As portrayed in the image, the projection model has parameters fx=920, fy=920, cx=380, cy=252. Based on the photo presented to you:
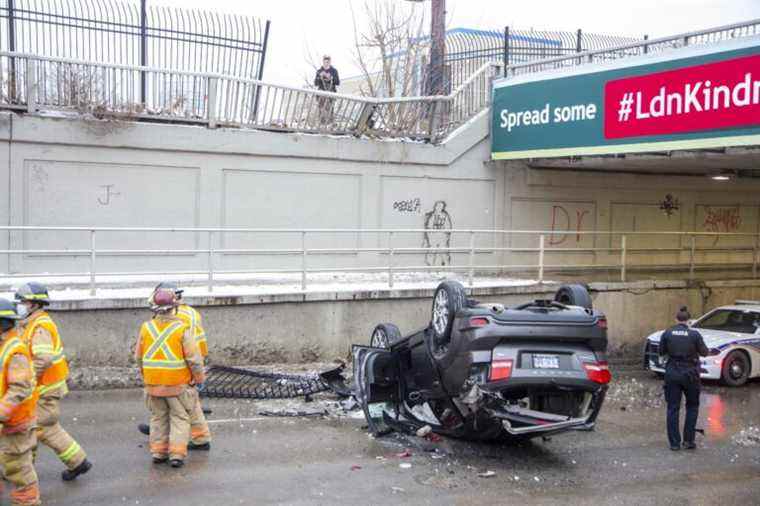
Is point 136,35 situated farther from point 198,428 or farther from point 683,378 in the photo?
point 683,378

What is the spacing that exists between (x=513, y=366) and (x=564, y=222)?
12369 mm

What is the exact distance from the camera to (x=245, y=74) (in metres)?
18.2

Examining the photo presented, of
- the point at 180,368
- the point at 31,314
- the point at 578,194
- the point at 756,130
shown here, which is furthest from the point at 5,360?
the point at 578,194

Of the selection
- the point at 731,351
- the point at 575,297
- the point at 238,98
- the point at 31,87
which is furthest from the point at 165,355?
the point at 731,351

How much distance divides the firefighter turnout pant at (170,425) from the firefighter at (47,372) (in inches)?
29.2

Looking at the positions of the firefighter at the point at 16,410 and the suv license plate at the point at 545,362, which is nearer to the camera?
the firefighter at the point at 16,410

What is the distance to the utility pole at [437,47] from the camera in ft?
66.7

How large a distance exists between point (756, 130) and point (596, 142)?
11.0 feet

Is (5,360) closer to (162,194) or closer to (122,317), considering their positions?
(122,317)

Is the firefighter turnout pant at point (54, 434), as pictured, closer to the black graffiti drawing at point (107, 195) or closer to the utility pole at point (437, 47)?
the black graffiti drawing at point (107, 195)

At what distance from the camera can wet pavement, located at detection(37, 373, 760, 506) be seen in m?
7.74

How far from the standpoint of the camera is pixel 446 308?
891 cm

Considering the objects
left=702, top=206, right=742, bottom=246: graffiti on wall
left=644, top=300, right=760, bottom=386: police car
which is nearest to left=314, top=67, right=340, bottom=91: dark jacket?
left=644, top=300, right=760, bottom=386: police car

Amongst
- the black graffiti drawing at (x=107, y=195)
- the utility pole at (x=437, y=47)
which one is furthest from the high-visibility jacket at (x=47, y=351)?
the utility pole at (x=437, y=47)
